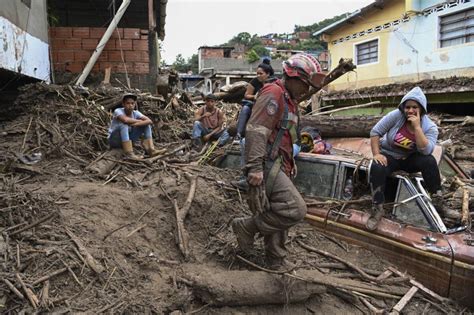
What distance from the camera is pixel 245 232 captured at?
399cm

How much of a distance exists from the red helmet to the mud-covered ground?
5.86 feet

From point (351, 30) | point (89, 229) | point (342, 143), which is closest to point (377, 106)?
point (351, 30)

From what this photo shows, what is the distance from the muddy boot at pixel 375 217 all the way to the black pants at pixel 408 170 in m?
0.07

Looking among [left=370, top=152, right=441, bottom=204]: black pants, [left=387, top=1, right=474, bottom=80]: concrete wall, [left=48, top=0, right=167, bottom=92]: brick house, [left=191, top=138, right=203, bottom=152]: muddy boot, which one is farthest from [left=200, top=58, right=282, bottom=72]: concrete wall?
[left=370, top=152, right=441, bottom=204]: black pants

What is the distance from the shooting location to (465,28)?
1244 centimetres

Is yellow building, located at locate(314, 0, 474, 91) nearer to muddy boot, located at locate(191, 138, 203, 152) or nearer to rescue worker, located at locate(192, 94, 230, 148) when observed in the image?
rescue worker, located at locate(192, 94, 230, 148)

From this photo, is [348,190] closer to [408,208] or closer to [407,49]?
[408,208]

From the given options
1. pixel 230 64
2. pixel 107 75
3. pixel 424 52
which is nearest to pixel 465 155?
pixel 424 52

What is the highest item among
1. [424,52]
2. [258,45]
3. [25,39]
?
[258,45]

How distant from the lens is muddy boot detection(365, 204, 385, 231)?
452cm

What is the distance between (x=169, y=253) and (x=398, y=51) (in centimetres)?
1348

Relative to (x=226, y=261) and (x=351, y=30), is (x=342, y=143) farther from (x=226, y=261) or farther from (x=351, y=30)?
(x=351, y=30)

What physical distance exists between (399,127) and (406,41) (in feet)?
37.4

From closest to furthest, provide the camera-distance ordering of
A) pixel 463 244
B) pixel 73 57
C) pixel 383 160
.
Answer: pixel 463 244, pixel 383 160, pixel 73 57
